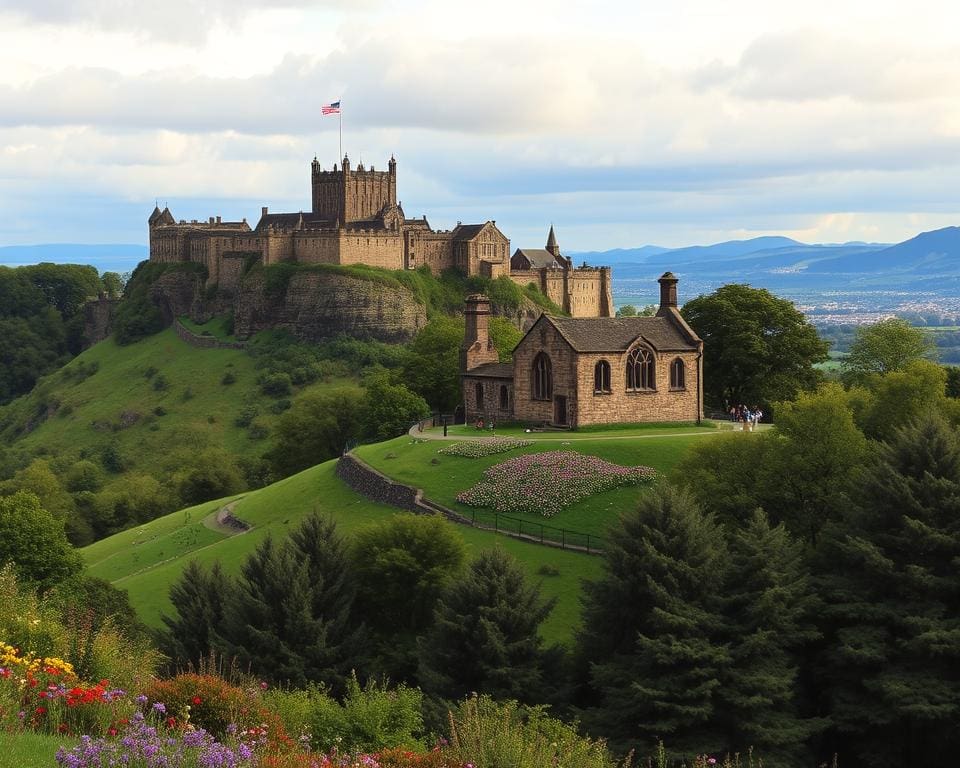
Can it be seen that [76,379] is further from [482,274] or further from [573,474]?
[573,474]

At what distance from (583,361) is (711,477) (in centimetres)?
1754

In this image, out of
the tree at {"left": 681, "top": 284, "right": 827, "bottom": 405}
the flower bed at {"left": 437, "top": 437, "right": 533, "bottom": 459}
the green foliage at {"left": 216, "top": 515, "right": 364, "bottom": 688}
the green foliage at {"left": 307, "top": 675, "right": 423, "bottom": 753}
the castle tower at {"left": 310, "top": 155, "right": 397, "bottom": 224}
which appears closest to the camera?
the green foliage at {"left": 307, "top": 675, "right": 423, "bottom": 753}

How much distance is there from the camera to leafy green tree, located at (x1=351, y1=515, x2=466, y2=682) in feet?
138

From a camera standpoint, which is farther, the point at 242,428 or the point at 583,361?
the point at 242,428

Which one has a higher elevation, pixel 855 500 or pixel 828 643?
pixel 855 500

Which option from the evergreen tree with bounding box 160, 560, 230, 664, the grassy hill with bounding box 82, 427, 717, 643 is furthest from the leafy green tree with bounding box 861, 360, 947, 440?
the evergreen tree with bounding box 160, 560, 230, 664

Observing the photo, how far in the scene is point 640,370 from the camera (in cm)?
6275

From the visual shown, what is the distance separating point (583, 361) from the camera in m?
61.2

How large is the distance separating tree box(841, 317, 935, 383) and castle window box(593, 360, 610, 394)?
24015mm

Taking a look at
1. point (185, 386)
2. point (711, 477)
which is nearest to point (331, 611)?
point (711, 477)

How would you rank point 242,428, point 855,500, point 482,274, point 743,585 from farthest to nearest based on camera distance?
point 482,274 → point 242,428 → point 855,500 → point 743,585

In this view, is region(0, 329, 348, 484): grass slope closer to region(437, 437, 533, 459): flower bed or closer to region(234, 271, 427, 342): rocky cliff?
region(234, 271, 427, 342): rocky cliff

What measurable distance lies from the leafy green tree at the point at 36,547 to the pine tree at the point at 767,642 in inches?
1002

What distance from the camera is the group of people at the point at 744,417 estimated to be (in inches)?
2371
